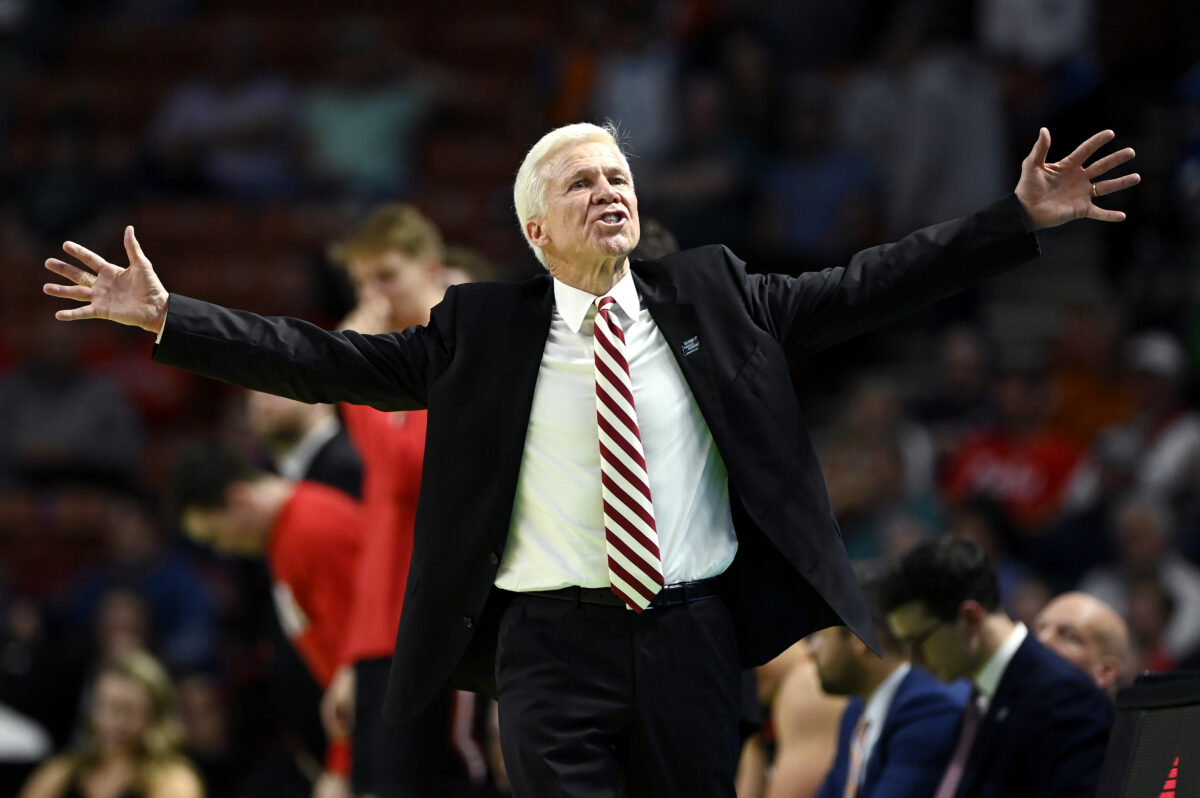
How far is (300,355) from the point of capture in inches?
148

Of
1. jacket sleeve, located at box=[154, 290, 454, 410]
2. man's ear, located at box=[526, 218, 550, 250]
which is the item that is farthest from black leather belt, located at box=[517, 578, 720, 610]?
man's ear, located at box=[526, 218, 550, 250]

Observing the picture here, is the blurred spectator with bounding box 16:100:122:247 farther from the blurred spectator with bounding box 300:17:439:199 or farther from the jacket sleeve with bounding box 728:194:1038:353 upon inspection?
the jacket sleeve with bounding box 728:194:1038:353

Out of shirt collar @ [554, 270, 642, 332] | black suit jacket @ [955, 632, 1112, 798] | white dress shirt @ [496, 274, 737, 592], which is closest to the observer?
white dress shirt @ [496, 274, 737, 592]

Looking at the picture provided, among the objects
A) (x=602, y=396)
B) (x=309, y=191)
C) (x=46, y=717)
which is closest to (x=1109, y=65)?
(x=309, y=191)

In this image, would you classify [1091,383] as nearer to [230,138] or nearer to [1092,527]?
[1092,527]

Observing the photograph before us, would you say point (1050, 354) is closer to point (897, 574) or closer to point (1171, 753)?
point (897, 574)

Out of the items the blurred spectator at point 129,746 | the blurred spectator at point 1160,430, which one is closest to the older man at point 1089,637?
the blurred spectator at point 1160,430

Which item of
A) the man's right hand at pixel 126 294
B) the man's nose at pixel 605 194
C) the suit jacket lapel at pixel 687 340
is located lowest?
the suit jacket lapel at pixel 687 340

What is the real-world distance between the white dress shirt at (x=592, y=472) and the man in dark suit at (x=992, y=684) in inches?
46.6

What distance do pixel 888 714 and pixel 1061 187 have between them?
5.66 feet

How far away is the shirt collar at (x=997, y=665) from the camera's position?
15.8 feet

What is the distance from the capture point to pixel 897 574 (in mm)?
4891

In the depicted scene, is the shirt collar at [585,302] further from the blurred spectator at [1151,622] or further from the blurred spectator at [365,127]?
the blurred spectator at [365,127]

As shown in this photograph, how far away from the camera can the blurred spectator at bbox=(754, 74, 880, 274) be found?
990 cm
